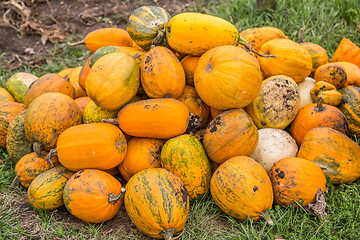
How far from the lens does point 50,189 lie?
9.17 feet

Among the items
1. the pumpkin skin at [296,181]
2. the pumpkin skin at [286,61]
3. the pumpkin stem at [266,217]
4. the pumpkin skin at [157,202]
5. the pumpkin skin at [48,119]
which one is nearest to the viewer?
the pumpkin skin at [157,202]

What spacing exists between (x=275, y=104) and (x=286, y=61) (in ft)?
1.79

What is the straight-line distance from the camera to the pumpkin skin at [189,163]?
276 cm

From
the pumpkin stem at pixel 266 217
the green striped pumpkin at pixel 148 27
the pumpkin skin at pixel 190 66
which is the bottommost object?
the pumpkin stem at pixel 266 217

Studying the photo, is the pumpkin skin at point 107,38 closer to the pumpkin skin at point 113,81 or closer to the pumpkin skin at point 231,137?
the pumpkin skin at point 113,81

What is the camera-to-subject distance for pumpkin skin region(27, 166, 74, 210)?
2781mm

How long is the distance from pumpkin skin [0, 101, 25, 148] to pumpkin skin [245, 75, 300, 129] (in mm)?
2511

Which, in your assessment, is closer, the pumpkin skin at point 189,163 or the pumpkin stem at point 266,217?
the pumpkin stem at point 266,217

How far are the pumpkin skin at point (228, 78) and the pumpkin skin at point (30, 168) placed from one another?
1576 millimetres

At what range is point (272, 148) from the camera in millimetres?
3057

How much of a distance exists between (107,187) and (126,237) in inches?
16.7

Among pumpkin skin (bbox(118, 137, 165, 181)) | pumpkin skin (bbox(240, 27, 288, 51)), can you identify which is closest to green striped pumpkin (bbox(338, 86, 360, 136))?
pumpkin skin (bbox(240, 27, 288, 51))

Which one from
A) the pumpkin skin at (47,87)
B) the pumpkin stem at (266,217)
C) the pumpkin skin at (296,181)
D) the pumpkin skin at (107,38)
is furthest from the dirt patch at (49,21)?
the pumpkin stem at (266,217)

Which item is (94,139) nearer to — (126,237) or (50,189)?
(50,189)
